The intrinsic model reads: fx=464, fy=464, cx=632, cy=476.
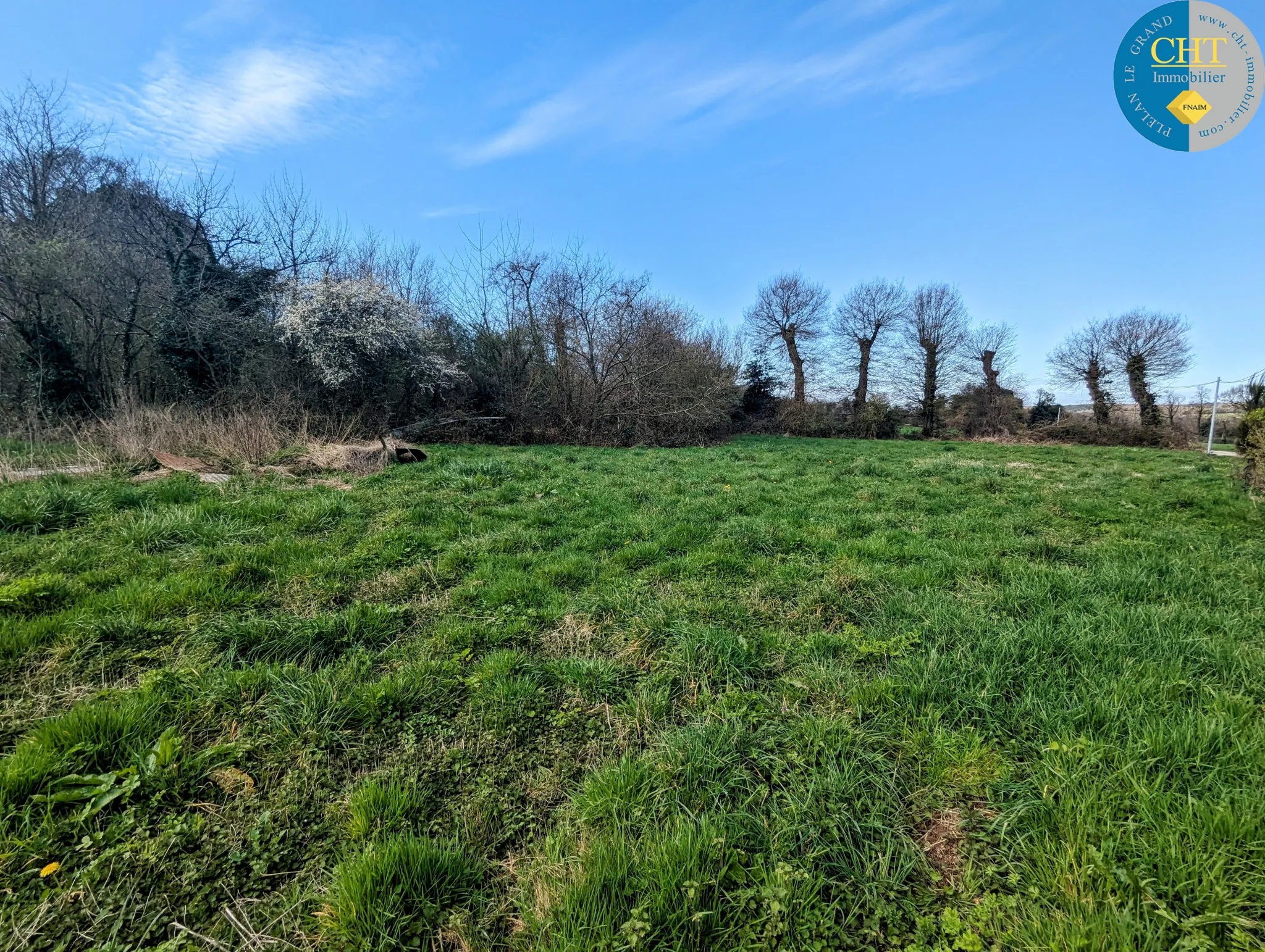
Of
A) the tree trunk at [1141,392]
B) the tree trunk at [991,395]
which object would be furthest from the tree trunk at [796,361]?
the tree trunk at [1141,392]

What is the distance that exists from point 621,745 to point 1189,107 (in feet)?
43.6

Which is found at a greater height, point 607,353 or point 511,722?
point 607,353

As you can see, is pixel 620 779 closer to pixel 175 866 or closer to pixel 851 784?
pixel 851 784

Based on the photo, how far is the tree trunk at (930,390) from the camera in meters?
28.7

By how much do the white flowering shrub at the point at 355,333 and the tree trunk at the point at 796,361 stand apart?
20.4 metres

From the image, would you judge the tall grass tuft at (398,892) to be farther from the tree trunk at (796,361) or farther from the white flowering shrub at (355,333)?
the tree trunk at (796,361)

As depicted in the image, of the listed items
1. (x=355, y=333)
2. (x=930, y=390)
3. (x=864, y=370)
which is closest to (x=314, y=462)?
(x=355, y=333)

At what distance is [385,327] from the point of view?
15.5 meters

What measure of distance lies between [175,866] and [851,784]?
2466 mm

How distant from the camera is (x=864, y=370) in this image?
29.7 metres

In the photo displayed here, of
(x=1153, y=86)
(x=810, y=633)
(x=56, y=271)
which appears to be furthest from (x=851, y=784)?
(x=56, y=271)

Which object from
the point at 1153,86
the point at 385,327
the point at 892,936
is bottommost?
the point at 892,936

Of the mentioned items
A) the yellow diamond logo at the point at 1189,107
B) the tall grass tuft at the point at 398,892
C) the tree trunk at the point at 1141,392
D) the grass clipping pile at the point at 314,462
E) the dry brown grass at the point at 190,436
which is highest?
the yellow diamond logo at the point at 1189,107

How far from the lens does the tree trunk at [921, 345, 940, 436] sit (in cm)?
2869
